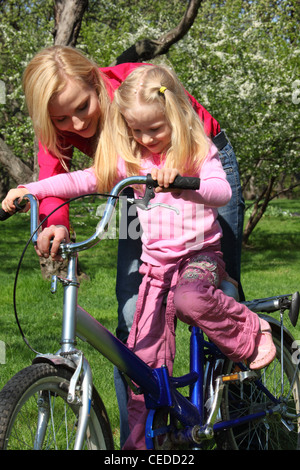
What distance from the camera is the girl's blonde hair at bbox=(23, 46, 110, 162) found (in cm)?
243

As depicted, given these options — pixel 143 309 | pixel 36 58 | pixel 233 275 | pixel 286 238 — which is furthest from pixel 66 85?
pixel 286 238

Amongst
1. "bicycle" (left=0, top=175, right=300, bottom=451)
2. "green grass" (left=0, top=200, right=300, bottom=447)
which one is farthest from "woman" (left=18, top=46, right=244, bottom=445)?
"green grass" (left=0, top=200, right=300, bottom=447)

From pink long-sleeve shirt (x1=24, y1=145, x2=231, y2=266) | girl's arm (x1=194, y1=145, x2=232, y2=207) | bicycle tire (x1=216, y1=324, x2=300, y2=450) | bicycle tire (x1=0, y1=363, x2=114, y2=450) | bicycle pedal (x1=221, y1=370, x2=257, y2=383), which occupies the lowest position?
bicycle tire (x1=216, y1=324, x2=300, y2=450)

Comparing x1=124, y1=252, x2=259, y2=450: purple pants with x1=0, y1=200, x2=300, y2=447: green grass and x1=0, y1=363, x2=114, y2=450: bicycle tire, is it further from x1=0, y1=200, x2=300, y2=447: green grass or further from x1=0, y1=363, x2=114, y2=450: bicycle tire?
x1=0, y1=200, x2=300, y2=447: green grass

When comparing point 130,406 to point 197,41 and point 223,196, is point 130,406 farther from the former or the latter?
point 197,41

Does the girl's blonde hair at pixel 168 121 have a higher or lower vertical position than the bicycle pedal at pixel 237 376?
higher

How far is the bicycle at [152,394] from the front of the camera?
1.84 meters

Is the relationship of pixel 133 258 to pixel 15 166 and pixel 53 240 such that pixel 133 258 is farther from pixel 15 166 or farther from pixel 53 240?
pixel 15 166

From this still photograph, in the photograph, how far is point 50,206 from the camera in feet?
7.79

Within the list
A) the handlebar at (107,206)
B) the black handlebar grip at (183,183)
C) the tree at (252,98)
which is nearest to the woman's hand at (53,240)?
the handlebar at (107,206)

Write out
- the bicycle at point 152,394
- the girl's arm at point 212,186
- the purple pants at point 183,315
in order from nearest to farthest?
the bicycle at point 152,394 < the girl's arm at point 212,186 < the purple pants at point 183,315

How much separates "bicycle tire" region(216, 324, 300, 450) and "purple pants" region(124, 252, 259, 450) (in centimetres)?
28

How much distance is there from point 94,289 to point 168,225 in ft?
16.3

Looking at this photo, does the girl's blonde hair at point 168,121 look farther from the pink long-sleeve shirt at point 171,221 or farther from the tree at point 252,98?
the tree at point 252,98
